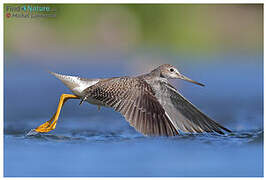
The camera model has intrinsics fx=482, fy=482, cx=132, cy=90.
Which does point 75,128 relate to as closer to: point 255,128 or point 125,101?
point 125,101

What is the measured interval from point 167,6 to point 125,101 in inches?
357

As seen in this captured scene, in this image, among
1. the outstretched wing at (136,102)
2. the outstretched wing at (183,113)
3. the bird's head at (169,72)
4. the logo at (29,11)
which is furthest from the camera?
the logo at (29,11)

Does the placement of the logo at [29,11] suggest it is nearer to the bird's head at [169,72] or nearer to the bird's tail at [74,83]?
the bird's tail at [74,83]

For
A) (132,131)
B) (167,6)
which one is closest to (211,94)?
(167,6)

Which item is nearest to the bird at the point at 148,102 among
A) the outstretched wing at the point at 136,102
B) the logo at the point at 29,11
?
the outstretched wing at the point at 136,102

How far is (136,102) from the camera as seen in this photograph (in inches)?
321

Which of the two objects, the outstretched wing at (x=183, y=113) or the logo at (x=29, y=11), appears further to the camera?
the logo at (x=29, y=11)

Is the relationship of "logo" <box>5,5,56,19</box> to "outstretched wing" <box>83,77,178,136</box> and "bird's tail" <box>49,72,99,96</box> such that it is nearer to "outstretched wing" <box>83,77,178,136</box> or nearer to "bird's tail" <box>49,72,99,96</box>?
"bird's tail" <box>49,72,99,96</box>

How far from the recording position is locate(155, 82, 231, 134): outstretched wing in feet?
29.8

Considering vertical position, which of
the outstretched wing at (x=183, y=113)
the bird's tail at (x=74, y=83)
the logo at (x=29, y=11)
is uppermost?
the logo at (x=29, y=11)

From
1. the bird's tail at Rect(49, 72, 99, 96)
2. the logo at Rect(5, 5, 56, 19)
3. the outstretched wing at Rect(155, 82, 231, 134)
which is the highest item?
the logo at Rect(5, 5, 56, 19)

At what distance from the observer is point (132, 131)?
33.1 feet

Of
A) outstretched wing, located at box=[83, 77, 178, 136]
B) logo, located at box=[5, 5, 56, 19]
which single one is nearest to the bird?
outstretched wing, located at box=[83, 77, 178, 136]

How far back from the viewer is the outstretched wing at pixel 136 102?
306 inches
